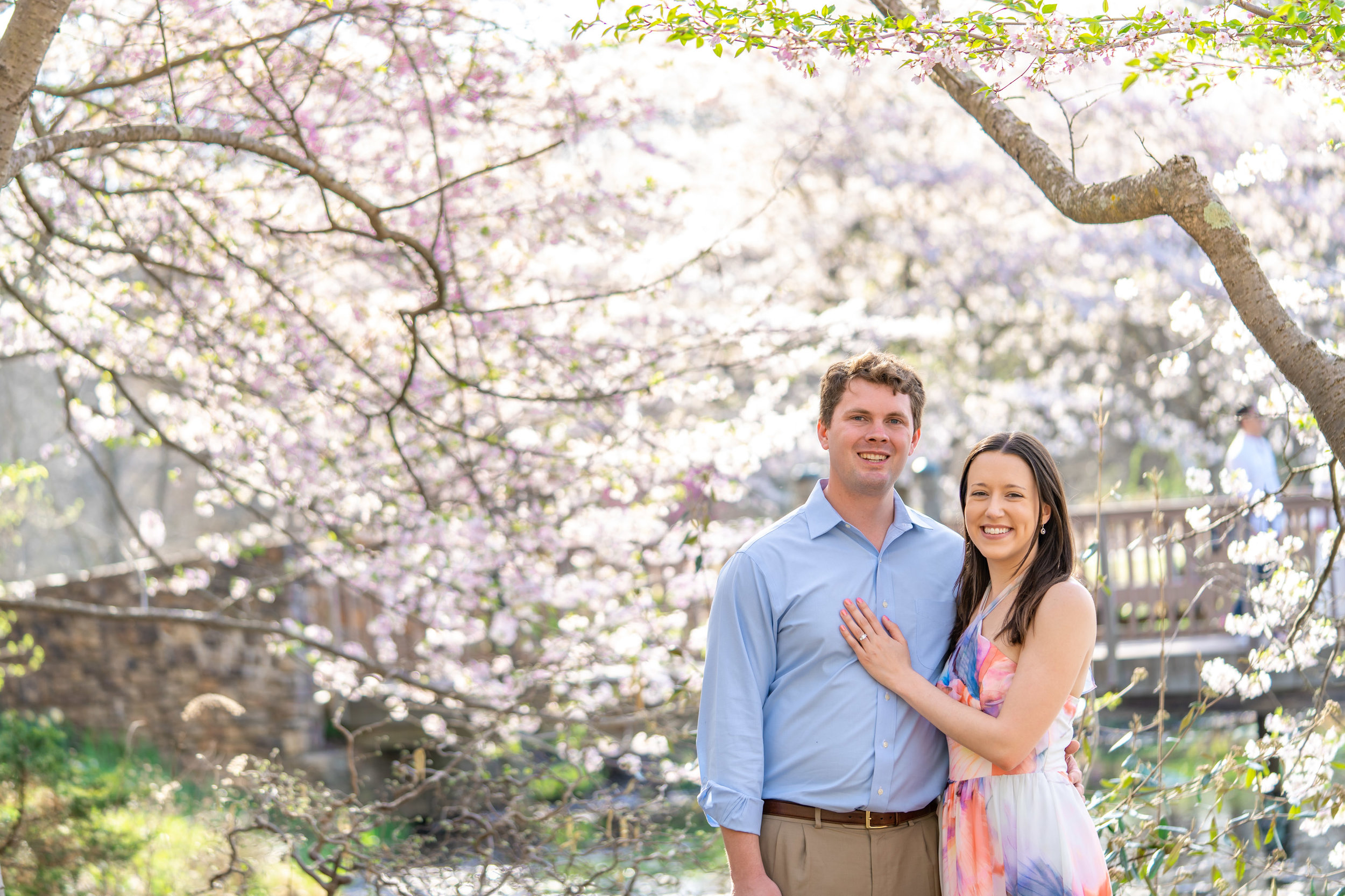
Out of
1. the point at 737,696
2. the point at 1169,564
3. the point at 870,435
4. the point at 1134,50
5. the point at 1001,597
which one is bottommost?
the point at 737,696

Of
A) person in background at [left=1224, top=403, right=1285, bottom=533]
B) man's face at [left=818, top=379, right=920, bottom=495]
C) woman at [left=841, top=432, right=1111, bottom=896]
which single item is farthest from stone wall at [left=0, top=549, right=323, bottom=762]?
woman at [left=841, top=432, right=1111, bottom=896]

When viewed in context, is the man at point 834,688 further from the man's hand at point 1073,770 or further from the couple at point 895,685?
the man's hand at point 1073,770

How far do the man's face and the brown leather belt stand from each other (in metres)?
0.66

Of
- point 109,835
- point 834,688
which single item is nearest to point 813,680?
point 834,688

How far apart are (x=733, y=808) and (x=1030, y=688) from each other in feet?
2.06

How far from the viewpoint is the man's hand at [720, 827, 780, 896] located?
225cm

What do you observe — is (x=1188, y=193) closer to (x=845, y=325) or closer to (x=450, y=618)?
(x=845, y=325)

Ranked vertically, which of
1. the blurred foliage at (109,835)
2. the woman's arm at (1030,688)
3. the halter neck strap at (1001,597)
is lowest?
the blurred foliage at (109,835)

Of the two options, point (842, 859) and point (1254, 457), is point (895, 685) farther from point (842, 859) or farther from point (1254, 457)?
point (1254, 457)

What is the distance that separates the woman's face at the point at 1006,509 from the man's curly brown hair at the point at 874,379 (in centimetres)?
22

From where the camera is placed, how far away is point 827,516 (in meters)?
2.47

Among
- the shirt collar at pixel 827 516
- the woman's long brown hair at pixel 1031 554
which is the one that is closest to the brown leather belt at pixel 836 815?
the woman's long brown hair at pixel 1031 554

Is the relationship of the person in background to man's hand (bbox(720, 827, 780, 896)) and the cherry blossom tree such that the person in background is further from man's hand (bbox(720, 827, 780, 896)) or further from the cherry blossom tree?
man's hand (bbox(720, 827, 780, 896))

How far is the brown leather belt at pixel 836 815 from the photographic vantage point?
91.4 inches
